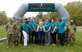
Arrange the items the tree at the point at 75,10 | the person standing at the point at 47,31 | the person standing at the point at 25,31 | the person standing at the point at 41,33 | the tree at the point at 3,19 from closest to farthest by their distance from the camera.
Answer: the person standing at the point at 25,31, the person standing at the point at 41,33, the person standing at the point at 47,31, the tree at the point at 75,10, the tree at the point at 3,19

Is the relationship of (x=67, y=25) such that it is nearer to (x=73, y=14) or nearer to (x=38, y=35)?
(x=38, y=35)

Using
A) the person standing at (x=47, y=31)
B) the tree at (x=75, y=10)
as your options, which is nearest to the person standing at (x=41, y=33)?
the person standing at (x=47, y=31)

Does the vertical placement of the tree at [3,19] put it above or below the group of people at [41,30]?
below

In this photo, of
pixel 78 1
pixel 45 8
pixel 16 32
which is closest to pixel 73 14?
pixel 78 1

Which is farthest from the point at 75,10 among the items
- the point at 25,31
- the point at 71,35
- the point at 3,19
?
the point at 25,31

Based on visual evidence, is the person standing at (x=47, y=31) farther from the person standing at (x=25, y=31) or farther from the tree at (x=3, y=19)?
the tree at (x=3, y=19)

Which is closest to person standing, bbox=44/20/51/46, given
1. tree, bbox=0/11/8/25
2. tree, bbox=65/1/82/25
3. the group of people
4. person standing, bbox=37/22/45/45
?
the group of people

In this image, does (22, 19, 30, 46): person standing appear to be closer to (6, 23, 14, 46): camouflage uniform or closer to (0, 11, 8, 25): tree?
(6, 23, 14, 46): camouflage uniform

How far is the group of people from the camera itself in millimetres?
16984

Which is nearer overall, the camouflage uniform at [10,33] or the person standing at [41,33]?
the camouflage uniform at [10,33]

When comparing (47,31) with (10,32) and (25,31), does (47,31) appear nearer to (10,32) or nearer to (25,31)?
(25,31)

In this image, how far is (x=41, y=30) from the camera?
57.5ft

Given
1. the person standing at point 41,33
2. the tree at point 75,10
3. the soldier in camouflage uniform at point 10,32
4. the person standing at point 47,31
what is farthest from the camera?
the tree at point 75,10

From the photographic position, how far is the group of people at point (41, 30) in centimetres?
1698
